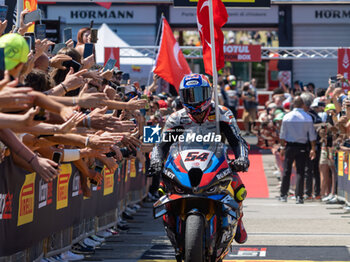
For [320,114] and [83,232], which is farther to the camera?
[320,114]

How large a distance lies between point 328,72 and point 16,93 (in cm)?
3490

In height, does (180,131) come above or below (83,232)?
above

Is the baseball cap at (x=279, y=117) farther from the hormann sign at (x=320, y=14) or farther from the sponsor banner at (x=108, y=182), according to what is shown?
the hormann sign at (x=320, y=14)

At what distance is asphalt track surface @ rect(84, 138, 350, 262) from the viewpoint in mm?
10102

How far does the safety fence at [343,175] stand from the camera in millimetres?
16234

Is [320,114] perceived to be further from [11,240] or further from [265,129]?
[11,240]

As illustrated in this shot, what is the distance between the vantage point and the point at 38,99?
6.01 meters

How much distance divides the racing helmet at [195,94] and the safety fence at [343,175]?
7830mm

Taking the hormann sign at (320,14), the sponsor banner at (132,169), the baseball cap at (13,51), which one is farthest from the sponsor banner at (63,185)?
the hormann sign at (320,14)

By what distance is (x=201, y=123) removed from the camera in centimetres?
880

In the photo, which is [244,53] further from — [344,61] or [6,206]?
[6,206]

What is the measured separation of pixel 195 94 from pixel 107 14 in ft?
102

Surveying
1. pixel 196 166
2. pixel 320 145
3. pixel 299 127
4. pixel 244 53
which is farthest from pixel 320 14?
pixel 196 166

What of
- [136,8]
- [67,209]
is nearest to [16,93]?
[67,209]
